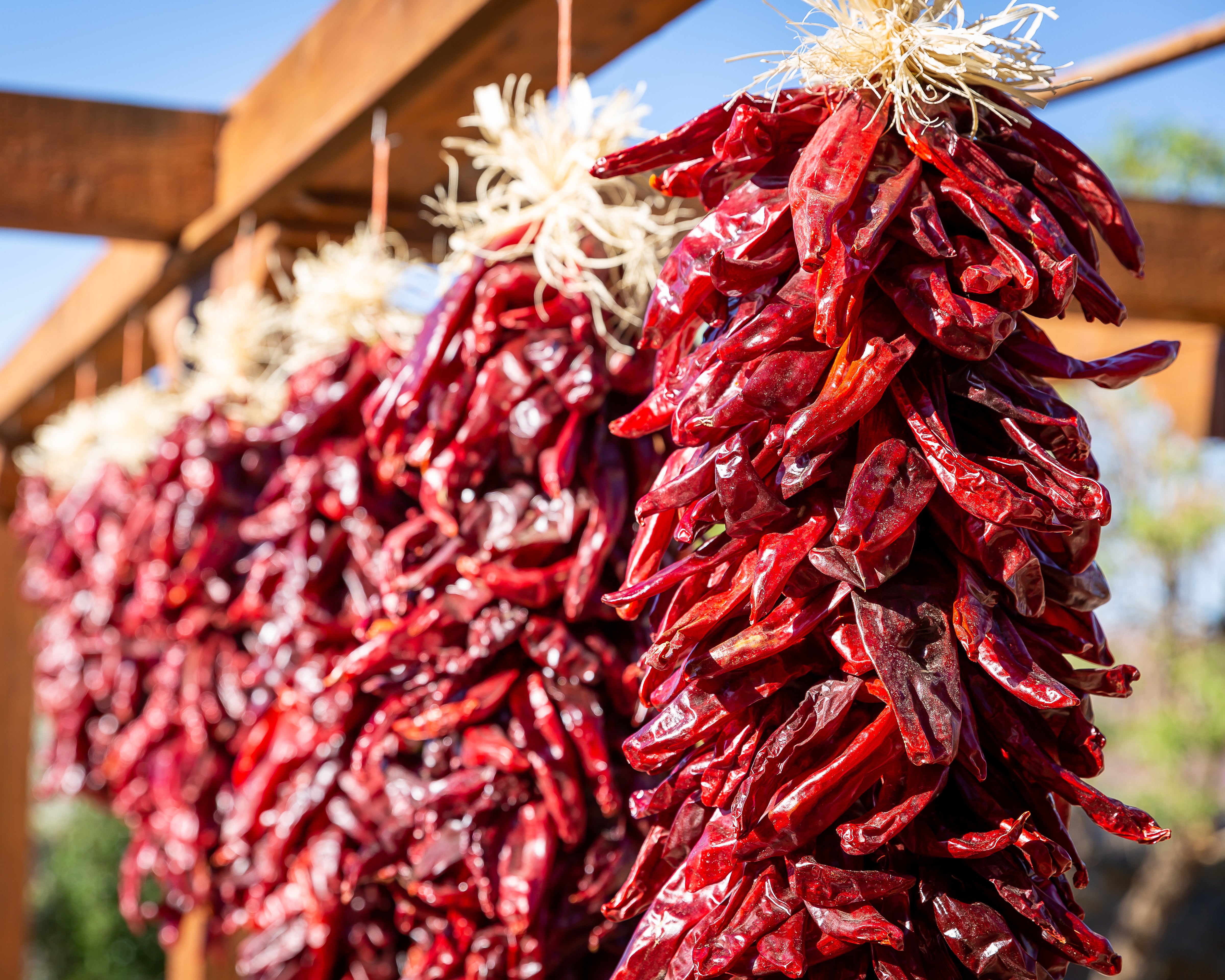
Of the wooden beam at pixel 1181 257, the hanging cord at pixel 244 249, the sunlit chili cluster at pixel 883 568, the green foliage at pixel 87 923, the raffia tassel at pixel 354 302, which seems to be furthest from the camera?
the green foliage at pixel 87 923

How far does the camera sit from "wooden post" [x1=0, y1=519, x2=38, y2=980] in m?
4.00

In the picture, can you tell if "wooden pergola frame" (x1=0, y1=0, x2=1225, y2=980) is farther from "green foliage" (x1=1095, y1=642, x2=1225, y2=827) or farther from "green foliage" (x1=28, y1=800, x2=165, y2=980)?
"green foliage" (x1=28, y1=800, x2=165, y2=980)

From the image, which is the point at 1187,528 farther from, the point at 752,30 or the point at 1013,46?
the point at 1013,46

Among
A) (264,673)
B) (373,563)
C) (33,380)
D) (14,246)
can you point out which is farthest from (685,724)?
(14,246)

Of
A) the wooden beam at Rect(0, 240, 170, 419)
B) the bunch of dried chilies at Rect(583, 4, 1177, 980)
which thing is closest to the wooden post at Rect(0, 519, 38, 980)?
the wooden beam at Rect(0, 240, 170, 419)

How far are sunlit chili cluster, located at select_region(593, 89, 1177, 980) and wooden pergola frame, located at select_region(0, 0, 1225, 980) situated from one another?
21 centimetres

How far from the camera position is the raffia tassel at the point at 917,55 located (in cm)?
80

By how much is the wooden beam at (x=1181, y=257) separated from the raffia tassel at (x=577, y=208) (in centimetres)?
153

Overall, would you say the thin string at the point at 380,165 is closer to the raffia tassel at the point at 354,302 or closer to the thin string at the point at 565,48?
the raffia tassel at the point at 354,302

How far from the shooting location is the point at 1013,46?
83cm

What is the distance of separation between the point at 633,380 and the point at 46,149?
5.50 ft

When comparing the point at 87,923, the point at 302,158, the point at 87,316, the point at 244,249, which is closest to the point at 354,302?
the point at 302,158

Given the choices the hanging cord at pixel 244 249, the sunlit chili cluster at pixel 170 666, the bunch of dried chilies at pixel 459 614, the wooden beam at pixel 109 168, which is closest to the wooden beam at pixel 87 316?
the wooden beam at pixel 109 168

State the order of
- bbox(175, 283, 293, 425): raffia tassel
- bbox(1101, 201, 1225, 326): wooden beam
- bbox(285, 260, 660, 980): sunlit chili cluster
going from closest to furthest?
bbox(285, 260, 660, 980): sunlit chili cluster → bbox(175, 283, 293, 425): raffia tassel → bbox(1101, 201, 1225, 326): wooden beam
